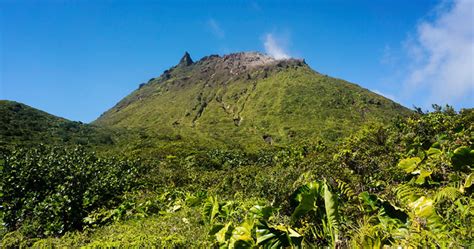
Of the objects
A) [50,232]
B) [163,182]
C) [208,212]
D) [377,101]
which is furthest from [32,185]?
[377,101]

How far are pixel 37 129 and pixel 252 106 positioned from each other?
61.1 m

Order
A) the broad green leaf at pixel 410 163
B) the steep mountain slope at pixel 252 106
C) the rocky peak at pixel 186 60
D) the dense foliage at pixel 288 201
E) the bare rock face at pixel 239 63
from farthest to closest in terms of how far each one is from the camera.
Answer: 1. the rocky peak at pixel 186 60
2. the bare rock face at pixel 239 63
3. the steep mountain slope at pixel 252 106
4. the broad green leaf at pixel 410 163
5. the dense foliage at pixel 288 201

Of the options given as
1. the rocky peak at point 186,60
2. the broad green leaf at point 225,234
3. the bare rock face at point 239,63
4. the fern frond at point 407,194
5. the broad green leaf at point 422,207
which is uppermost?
the rocky peak at point 186,60

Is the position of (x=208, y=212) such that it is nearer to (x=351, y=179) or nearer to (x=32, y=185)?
(x=351, y=179)

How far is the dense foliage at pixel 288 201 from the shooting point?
3.93 metres

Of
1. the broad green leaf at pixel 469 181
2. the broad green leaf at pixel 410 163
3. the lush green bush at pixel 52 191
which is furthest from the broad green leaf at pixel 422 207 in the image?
the lush green bush at pixel 52 191

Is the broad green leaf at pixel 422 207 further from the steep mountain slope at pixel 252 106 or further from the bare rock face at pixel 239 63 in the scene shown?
the bare rock face at pixel 239 63

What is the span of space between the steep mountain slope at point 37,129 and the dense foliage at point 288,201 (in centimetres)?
3148

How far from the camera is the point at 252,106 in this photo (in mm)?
104812

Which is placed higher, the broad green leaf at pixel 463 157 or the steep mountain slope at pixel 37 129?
the steep mountain slope at pixel 37 129

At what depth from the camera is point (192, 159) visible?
31734 millimetres

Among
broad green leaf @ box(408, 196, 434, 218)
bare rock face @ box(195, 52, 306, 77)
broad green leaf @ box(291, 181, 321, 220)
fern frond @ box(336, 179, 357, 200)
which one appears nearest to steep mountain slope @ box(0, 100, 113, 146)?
fern frond @ box(336, 179, 357, 200)

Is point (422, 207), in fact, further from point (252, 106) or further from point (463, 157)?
point (252, 106)

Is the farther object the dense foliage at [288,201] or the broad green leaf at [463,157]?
the broad green leaf at [463,157]
